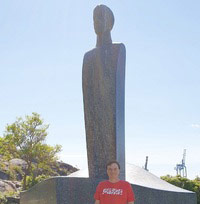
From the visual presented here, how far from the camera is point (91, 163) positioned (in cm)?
629

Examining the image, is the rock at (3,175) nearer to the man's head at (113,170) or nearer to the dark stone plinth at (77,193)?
the dark stone plinth at (77,193)

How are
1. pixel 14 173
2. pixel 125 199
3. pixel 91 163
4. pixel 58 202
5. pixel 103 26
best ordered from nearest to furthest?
pixel 125 199 → pixel 58 202 → pixel 91 163 → pixel 103 26 → pixel 14 173

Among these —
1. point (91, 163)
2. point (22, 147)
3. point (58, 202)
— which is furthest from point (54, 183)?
point (22, 147)

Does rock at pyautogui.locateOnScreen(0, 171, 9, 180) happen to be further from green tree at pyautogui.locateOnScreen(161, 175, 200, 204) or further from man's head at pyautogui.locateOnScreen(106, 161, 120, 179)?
man's head at pyautogui.locateOnScreen(106, 161, 120, 179)

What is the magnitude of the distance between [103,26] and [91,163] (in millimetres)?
2566

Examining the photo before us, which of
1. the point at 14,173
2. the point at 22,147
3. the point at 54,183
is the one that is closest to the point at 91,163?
the point at 54,183

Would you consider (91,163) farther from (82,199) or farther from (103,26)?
(103,26)

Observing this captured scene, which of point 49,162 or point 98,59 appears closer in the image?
point 98,59

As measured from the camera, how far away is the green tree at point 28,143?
75.4 feet

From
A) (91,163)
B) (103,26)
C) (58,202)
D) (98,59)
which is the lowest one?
(58,202)

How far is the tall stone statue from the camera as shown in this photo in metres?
6.21

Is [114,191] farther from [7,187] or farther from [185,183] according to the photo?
[7,187]

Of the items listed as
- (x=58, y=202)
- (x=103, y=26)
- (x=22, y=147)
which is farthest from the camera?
(x=22, y=147)

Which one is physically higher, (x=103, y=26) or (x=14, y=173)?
(x=103, y=26)
